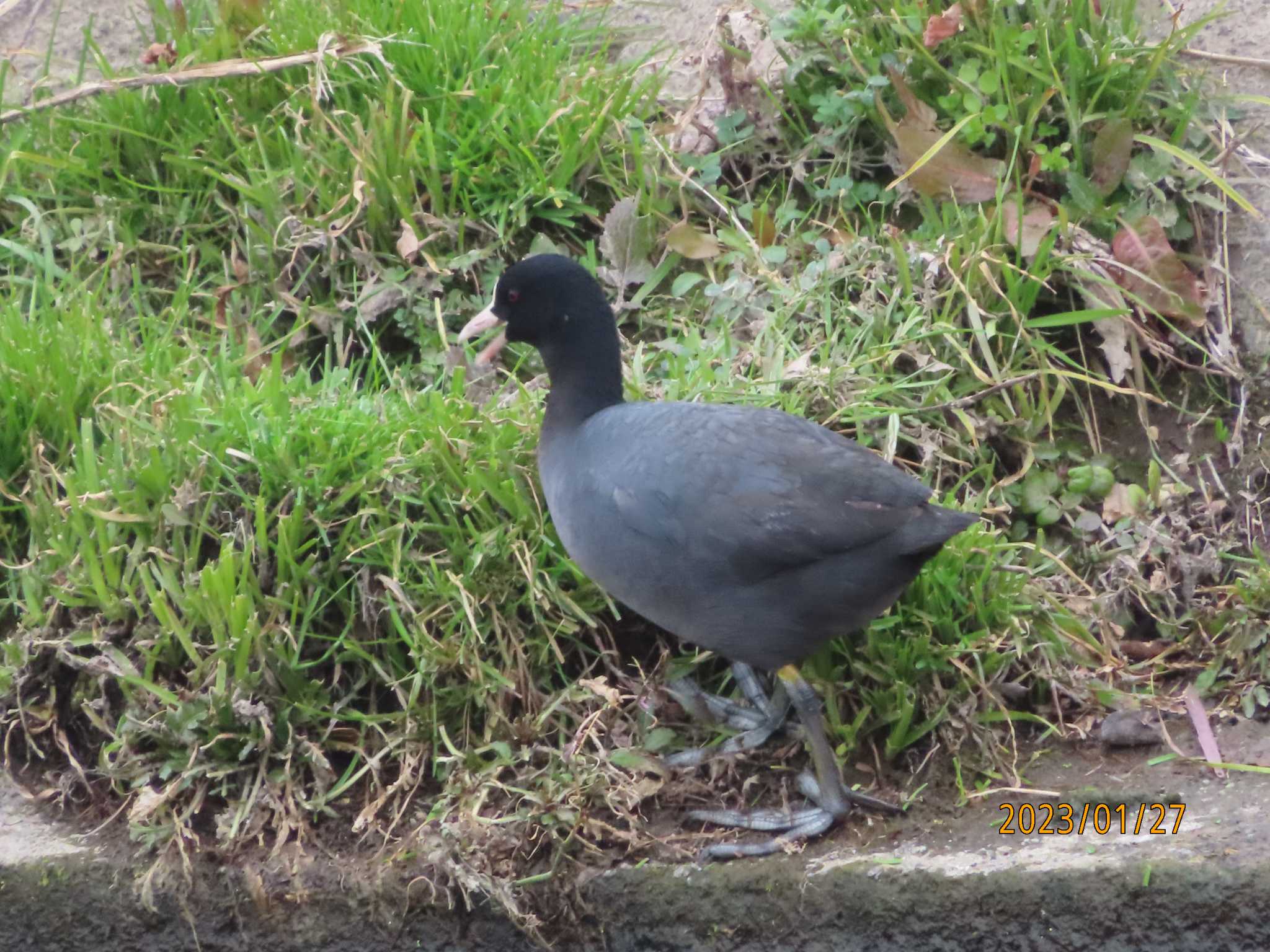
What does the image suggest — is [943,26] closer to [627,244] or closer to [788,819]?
[627,244]

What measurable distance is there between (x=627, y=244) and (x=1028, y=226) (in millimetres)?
1003

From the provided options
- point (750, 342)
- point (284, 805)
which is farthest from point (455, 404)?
point (284, 805)

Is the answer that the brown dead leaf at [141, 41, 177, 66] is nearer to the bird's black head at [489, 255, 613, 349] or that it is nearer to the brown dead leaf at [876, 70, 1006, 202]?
the bird's black head at [489, 255, 613, 349]

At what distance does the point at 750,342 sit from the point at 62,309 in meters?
1.72

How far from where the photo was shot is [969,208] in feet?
11.3

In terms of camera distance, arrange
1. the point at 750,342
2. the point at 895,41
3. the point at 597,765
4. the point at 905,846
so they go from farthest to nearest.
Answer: the point at 895,41 → the point at 750,342 → the point at 597,765 → the point at 905,846

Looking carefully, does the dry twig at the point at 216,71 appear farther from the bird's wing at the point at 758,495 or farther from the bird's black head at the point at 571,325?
the bird's wing at the point at 758,495

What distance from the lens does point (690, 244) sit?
355 cm

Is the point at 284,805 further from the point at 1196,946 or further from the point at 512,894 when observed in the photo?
the point at 1196,946

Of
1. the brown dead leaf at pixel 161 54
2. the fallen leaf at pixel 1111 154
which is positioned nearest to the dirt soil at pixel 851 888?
the fallen leaf at pixel 1111 154

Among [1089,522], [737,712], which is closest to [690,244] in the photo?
[1089,522]

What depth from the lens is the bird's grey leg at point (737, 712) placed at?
2.71m

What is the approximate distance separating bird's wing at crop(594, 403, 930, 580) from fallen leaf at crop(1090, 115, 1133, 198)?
131 centimetres

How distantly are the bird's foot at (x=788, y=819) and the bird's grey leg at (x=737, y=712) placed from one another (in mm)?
120
